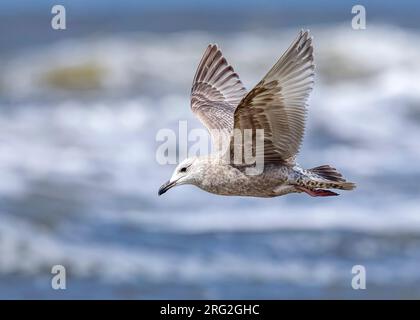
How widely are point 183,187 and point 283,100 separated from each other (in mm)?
5922

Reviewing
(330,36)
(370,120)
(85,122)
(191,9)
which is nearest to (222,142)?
(370,120)

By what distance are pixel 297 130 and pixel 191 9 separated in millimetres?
14494

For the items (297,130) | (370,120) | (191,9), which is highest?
(191,9)

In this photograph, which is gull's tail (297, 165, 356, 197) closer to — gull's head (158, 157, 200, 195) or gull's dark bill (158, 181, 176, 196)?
gull's head (158, 157, 200, 195)

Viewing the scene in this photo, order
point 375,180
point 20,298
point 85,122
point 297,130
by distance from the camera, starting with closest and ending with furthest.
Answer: point 297,130 → point 20,298 → point 375,180 → point 85,122

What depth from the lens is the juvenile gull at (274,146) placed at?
5926 mm

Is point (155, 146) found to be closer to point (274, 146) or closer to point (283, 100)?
point (274, 146)

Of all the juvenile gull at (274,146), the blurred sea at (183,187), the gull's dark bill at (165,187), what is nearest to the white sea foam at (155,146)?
the blurred sea at (183,187)

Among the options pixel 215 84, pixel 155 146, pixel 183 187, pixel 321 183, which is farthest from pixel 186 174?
pixel 155 146

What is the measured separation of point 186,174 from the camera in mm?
6473

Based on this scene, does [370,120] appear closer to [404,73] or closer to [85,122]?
[404,73]

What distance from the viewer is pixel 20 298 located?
386 inches

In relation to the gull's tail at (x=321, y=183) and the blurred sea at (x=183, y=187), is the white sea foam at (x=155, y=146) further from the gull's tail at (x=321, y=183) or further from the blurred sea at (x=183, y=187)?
the gull's tail at (x=321, y=183)

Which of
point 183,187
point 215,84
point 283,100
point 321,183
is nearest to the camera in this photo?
point 283,100
